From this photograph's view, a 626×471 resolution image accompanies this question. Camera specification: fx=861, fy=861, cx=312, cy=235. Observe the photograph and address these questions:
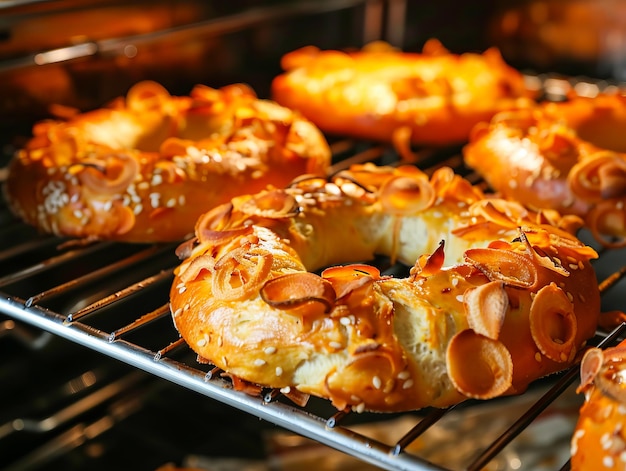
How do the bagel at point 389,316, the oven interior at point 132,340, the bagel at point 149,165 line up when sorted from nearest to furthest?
the bagel at point 389,316 < the bagel at point 149,165 < the oven interior at point 132,340

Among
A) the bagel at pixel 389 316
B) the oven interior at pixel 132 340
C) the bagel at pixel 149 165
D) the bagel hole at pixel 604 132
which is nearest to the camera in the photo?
the bagel at pixel 389 316

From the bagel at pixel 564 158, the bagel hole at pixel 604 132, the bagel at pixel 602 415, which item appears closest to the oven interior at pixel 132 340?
the bagel at pixel 564 158

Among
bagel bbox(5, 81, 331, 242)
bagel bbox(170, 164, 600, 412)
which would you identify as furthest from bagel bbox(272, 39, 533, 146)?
bagel bbox(170, 164, 600, 412)

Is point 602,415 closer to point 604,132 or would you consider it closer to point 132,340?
point 604,132

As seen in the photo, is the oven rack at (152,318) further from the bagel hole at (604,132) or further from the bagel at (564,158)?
the bagel hole at (604,132)

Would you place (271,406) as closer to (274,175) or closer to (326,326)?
(326,326)

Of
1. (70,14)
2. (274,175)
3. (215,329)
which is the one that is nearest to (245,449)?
(274,175)

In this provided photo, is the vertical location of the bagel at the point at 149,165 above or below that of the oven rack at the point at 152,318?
above

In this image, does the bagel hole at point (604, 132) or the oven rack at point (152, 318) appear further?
the bagel hole at point (604, 132)
